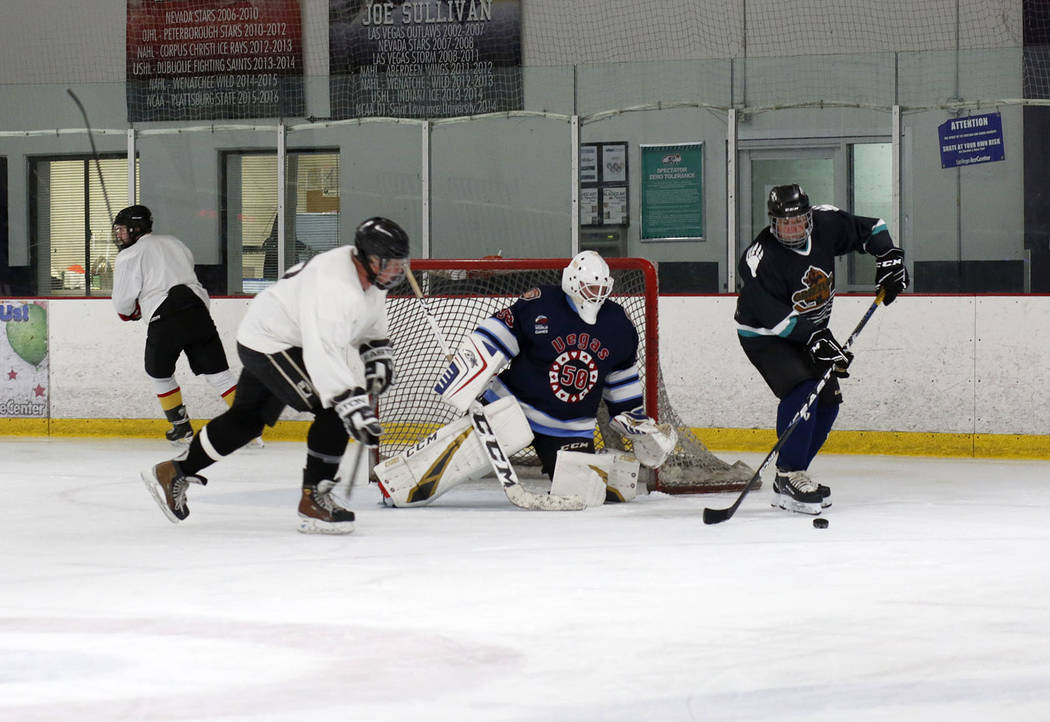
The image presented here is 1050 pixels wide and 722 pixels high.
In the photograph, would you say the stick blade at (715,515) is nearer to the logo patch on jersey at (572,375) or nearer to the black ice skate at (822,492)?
the black ice skate at (822,492)

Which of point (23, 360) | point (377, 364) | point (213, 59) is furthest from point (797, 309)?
point (213, 59)

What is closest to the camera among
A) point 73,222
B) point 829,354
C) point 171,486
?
point 171,486

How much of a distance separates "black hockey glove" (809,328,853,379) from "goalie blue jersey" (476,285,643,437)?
Result: 56 cm

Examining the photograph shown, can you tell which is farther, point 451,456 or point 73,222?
point 73,222

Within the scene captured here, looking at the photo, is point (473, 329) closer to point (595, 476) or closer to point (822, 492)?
point (595, 476)

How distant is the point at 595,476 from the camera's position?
428 centimetres

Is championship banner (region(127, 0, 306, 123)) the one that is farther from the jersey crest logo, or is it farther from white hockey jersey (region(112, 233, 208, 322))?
the jersey crest logo

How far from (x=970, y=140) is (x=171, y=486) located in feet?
13.0

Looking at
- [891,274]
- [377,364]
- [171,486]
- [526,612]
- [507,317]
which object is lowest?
[526,612]

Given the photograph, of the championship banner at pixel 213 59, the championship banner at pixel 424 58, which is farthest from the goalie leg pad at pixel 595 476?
the championship banner at pixel 213 59

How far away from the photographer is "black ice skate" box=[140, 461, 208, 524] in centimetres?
378

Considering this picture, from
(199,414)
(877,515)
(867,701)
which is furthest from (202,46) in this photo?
(867,701)

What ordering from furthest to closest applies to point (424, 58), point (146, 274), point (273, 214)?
point (424, 58)
point (273, 214)
point (146, 274)

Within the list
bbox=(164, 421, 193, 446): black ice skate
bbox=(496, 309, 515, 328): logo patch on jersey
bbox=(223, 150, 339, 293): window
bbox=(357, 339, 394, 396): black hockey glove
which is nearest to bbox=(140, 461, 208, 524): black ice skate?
bbox=(357, 339, 394, 396): black hockey glove
